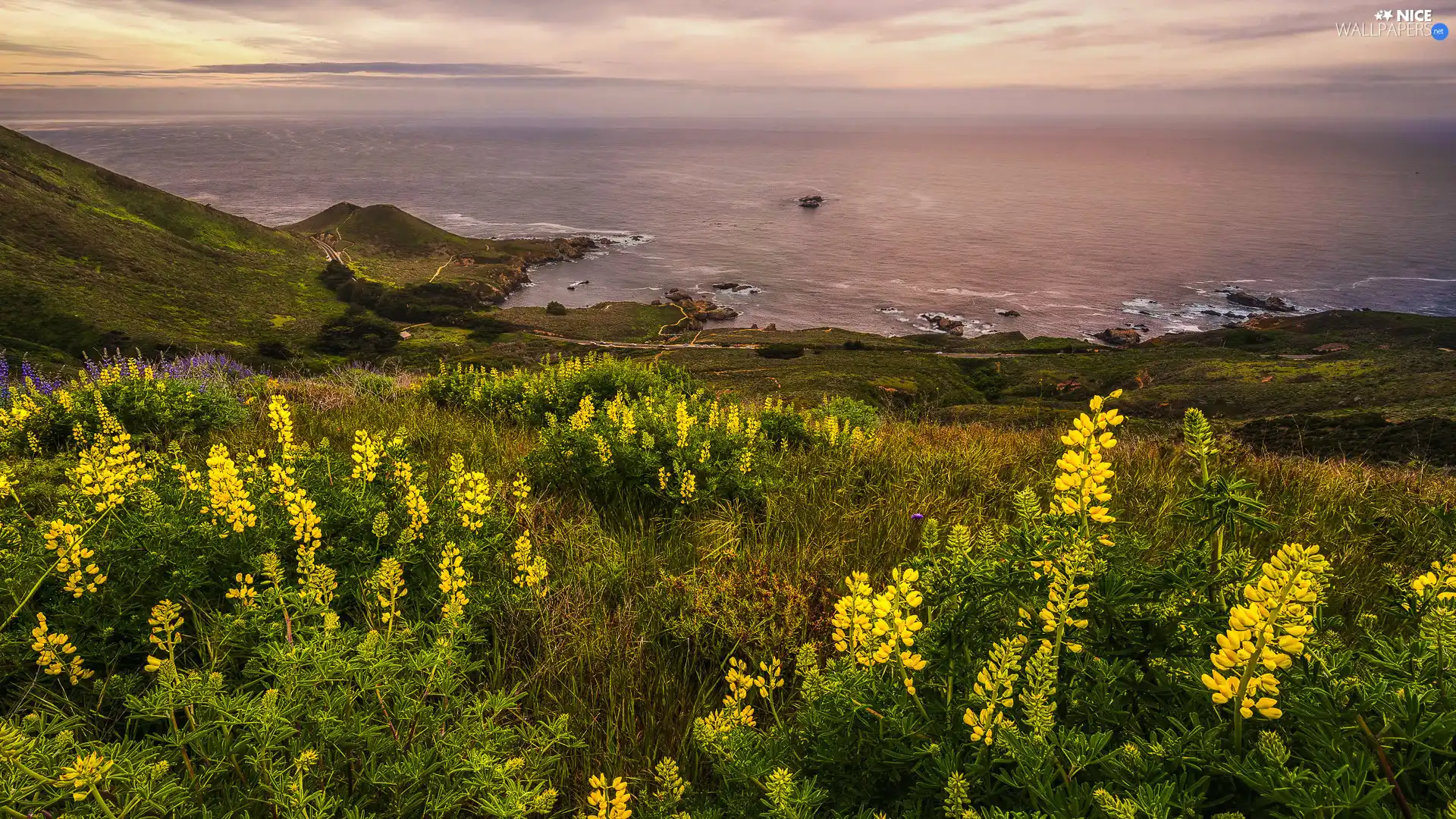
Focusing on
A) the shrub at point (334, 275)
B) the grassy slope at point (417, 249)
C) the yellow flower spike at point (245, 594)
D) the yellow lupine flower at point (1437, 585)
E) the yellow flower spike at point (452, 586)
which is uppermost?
the yellow lupine flower at point (1437, 585)

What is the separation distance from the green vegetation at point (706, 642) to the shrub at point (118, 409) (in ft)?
3.36

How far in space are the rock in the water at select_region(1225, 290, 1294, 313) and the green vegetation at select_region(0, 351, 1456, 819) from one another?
3741 inches

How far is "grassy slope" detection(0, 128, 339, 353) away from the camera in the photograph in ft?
157

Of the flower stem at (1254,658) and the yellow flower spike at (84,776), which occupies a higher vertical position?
the flower stem at (1254,658)

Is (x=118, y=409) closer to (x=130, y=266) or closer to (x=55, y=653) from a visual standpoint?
(x=55, y=653)

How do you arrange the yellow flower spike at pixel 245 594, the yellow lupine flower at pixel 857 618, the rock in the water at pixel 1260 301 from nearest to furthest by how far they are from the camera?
1. the yellow lupine flower at pixel 857 618
2. the yellow flower spike at pixel 245 594
3. the rock in the water at pixel 1260 301

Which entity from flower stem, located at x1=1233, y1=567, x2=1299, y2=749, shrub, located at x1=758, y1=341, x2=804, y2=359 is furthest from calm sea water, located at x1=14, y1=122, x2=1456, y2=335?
flower stem, located at x1=1233, y1=567, x2=1299, y2=749

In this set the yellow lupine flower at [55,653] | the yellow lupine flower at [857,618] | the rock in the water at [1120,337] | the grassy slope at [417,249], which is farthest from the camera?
the grassy slope at [417,249]

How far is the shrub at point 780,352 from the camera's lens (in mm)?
54562

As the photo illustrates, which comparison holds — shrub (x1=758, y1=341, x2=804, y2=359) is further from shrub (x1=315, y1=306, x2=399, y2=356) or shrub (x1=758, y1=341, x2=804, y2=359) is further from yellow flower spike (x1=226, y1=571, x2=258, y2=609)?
yellow flower spike (x1=226, y1=571, x2=258, y2=609)

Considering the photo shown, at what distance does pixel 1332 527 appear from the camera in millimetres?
4984

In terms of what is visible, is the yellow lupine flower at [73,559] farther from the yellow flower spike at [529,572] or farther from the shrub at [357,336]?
the shrub at [357,336]

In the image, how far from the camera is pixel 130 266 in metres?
61.9

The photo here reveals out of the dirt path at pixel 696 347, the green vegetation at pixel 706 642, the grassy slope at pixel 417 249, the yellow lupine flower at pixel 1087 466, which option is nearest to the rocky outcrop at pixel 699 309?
the dirt path at pixel 696 347
